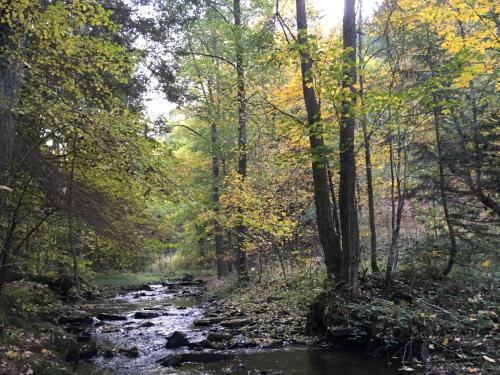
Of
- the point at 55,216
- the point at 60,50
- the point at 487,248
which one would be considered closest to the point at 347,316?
the point at 487,248

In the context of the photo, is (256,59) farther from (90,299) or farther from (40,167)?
(90,299)

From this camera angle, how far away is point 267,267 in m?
17.3

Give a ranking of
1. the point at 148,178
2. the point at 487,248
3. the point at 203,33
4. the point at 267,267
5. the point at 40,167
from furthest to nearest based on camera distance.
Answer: the point at 203,33, the point at 267,267, the point at 487,248, the point at 40,167, the point at 148,178

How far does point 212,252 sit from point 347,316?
20191mm

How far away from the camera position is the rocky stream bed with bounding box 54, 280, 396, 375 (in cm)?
759

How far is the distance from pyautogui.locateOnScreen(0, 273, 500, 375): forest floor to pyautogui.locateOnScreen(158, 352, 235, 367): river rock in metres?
1.17

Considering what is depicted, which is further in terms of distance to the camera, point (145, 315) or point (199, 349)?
point (145, 315)

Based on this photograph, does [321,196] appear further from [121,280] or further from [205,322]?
[121,280]

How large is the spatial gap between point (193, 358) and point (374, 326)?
368 cm

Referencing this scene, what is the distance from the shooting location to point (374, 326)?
797 centimetres

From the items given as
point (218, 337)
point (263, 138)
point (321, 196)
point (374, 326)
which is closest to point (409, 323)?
point (374, 326)

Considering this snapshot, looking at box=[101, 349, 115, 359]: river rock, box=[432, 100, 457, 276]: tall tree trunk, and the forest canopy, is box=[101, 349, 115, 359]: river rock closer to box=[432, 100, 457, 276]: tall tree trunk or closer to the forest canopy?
the forest canopy

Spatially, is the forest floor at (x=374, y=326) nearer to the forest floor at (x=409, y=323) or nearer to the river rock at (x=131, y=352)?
the forest floor at (x=409, y=323)

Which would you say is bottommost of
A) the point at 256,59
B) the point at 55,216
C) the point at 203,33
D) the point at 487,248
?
the point at 487,248
